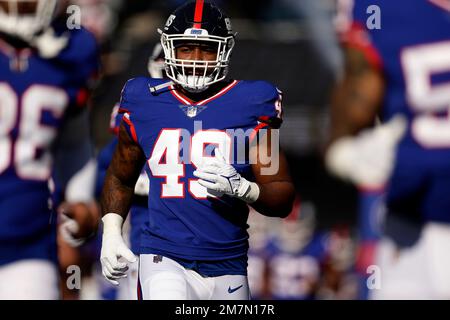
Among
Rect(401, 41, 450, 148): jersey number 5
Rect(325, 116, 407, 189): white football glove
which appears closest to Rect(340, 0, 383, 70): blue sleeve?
Rect(401, 41, 450, 148): jersey number 5

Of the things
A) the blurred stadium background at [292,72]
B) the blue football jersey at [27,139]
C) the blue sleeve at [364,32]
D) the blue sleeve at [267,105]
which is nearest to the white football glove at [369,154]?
the blue sleeve at [364,32]

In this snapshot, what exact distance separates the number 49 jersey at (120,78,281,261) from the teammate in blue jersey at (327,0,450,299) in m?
0.91

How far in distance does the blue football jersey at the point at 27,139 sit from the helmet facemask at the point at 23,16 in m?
0.09

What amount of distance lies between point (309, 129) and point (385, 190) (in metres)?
9.99

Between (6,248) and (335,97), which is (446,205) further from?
(6,248)

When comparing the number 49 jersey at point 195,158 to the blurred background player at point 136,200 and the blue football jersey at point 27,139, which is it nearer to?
the blue football jersey at point 27,139

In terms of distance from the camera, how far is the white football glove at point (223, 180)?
5504 millimetres

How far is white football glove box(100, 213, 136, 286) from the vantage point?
18.7 ft

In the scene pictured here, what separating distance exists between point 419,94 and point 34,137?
2.01 m

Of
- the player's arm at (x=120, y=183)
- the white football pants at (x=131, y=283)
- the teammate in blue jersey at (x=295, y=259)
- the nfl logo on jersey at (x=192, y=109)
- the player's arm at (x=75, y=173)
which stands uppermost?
the nfl logo on jersey at (x=192, y=109)

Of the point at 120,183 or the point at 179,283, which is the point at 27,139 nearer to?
the point at 120,183

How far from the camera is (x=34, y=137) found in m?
6.87

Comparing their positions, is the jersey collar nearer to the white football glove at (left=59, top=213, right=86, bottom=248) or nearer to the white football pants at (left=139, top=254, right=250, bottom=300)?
the white football pants at (left=139, top=254, right=250, bottom=300)

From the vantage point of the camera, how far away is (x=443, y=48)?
646cm
